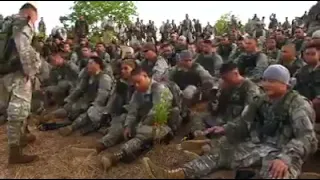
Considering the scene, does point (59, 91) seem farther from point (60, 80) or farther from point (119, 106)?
point (119, 106)

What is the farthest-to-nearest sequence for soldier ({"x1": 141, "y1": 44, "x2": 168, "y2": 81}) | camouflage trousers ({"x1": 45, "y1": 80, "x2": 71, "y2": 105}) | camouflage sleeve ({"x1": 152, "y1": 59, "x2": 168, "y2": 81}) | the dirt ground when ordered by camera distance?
1. camouflage trousers ({"x1": 45, "y1": 80, "x2": 71, "y2": 105})
2. soldier ({"x1": 141, "y1": 44, "x2": 168, "y2": 81})
3. camouflage sleeve ({"x1": 152, "y1": 59, "x2": 168, "y2": 81})
4. the dirt ground

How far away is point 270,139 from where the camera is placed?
5.20 m

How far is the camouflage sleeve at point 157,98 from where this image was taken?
22.5ft

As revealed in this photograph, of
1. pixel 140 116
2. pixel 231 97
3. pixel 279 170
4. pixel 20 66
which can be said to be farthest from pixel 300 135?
pixel 20 66

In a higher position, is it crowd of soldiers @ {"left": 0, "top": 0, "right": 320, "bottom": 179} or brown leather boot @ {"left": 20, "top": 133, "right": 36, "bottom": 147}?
crowd of soldiers @ {"left": 0, "top": 0, "right": 320, "bottom": 179}

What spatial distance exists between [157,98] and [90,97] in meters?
2.87

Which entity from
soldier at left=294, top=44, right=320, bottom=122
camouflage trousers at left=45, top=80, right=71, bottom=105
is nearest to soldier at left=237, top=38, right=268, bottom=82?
soldier at left=294, top=44, right=320, bottom=122

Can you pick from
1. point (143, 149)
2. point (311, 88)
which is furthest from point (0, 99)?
point (311, 88)

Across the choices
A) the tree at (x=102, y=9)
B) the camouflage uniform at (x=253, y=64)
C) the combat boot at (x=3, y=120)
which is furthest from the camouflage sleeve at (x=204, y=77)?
the tree at (x=102, y=9)

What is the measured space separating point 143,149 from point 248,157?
2.08 m

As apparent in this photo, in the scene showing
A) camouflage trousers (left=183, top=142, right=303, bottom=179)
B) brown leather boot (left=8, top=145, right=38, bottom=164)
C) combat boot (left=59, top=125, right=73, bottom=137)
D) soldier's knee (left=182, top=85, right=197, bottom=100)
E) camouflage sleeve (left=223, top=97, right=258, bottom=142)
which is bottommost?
combat boot (left=59, top=125, right=73, bottom=137)

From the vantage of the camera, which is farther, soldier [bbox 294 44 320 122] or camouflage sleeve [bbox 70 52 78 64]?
camouflage sleeve [bbox 70 52 78 64]

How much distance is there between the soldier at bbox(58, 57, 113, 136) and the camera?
8.70 meters

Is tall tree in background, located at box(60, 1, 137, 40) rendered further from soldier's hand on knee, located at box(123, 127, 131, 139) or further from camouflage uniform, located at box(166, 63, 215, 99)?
soldier's hand on knee, located at box(123, 127, 131, 139)
